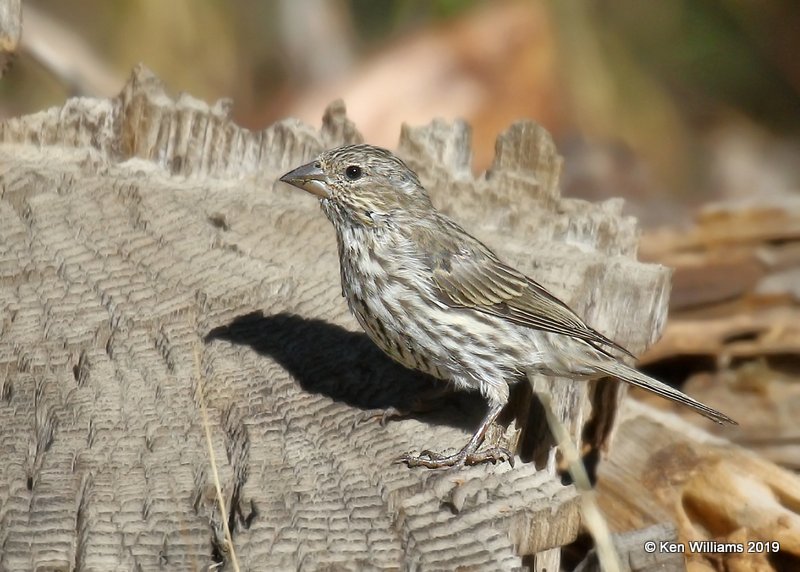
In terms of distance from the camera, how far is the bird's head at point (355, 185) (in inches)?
189

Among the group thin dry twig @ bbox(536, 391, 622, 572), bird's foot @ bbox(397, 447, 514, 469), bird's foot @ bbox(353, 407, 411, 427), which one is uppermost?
bird's foot @ bbox(353, 407, 411, 427)

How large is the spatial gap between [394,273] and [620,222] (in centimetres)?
120

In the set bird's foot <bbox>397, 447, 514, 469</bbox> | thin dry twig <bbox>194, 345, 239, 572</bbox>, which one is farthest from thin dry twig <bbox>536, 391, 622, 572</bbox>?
thin dry twig <bbox>194, 345, 239, 572</bbox>

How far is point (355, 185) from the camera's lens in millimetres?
4836

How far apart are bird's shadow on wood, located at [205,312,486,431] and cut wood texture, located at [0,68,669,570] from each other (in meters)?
0.01

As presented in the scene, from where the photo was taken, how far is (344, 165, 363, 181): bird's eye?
191 inches

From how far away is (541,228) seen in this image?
17.9 feet

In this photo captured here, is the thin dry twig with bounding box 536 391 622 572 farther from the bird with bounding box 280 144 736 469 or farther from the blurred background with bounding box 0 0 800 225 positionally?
the blurred background with bounding box 0 0 800 225

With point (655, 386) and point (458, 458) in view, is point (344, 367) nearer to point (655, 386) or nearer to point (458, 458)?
point (458, 458)

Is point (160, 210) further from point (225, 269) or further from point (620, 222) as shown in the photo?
point (620, 222)

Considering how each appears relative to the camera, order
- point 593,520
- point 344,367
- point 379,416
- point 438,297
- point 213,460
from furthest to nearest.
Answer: point 438,297 → point 344,367 → point 379,416 → point 213,460 → point 593,520

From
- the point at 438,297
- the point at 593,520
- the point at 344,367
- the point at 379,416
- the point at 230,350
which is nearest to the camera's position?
the point at 593,520

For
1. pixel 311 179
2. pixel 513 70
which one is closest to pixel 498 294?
pixel 311 179

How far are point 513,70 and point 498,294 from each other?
5.02 metres
